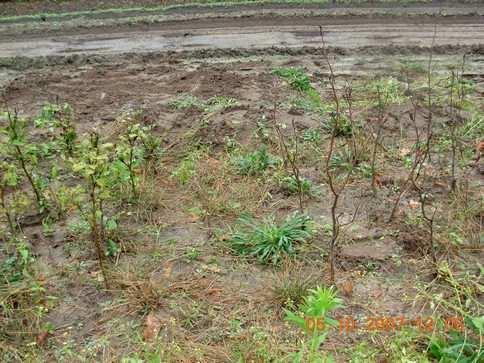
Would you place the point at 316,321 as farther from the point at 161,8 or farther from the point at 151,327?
the point at 161,8

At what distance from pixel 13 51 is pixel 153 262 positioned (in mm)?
6492

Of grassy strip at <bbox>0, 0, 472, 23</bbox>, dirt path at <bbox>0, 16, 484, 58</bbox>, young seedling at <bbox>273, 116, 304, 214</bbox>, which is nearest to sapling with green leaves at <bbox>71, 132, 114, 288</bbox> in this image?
young seedling at <bbox>273, 116, 304, 214</bbox>

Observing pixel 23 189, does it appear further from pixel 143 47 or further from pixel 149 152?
pixel 143 47

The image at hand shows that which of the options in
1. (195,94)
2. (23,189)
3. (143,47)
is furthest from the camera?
(143,47)

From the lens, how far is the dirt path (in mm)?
8898

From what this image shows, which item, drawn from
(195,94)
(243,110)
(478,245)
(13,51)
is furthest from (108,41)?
(478,245)

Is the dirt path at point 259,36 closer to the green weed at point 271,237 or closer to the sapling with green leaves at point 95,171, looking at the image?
the green weed at point 271,237

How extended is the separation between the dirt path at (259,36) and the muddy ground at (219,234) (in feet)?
1.84

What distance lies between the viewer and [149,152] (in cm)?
530

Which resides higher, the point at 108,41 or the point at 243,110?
the point at 108,41

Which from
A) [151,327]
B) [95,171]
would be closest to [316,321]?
[151,327]

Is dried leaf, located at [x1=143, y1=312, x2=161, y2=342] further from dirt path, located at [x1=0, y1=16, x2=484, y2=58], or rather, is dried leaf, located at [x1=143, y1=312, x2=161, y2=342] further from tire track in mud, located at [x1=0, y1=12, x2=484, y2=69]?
dirt path, located at [x1=0, y1=16, x2=484, y2=58]

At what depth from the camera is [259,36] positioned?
9.28 m

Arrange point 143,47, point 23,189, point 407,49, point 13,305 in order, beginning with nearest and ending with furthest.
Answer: point 13,305 < point 23,189 < point 407,49 < point 143,47
